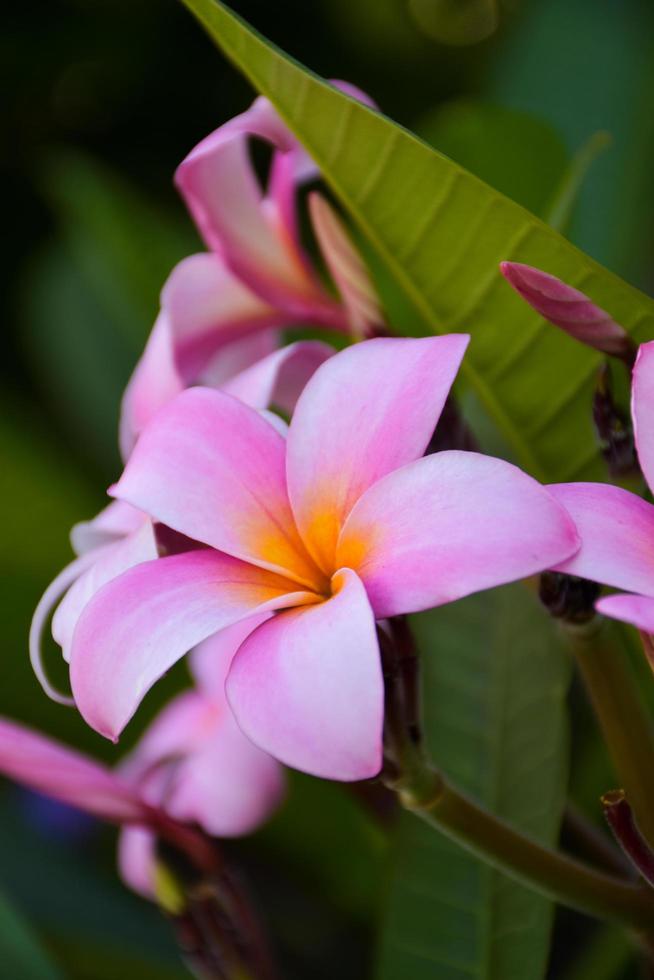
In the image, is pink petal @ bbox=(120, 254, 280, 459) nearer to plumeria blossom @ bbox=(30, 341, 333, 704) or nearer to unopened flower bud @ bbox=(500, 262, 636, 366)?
plumeria blossom @ bbox=(30, 341, 333, 704)

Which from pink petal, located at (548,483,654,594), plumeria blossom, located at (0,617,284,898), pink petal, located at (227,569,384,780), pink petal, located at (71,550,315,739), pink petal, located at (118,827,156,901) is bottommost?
pink petal, located at (118,827,156,901)

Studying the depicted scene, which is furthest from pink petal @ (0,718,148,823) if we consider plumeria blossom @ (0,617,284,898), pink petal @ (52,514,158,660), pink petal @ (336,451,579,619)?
pink petal @ (336,451,579,619)

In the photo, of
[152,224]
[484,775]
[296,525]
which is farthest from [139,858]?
[152,224]

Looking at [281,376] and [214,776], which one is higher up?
[281,376]

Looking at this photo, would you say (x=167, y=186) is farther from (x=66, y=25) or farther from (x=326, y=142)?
(x=326, y=142)

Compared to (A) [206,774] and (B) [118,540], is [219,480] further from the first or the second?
(A) [206,774]
